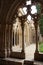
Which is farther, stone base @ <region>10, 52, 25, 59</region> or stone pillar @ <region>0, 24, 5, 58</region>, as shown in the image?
stone pillar @ <region>0, 24, 5, 58</region>

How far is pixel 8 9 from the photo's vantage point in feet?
16.4

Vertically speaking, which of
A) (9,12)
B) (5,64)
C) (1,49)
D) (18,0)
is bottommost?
(5,64)

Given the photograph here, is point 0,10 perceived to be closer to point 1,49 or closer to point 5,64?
point 1,49

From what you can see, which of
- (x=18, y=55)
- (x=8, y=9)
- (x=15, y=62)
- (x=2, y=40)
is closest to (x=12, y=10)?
(x=8, y=9)

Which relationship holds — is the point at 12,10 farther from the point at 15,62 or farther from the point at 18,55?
the point at 15,62

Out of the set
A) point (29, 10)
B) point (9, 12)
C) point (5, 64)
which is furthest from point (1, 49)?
point (29, 10)

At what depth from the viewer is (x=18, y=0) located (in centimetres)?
484

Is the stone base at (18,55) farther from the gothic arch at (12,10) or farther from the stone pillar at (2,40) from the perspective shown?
the gothic arch at (12,10)

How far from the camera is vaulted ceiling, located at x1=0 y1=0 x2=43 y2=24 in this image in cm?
491

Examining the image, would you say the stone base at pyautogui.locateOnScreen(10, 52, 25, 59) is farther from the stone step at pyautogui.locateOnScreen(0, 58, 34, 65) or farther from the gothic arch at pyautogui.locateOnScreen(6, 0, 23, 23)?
the gothic arch at pyautogui.locateOnScreen(6, 0, 23, 23)

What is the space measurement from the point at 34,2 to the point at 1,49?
194cm

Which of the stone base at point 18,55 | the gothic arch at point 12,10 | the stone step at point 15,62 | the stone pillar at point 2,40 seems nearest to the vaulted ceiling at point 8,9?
the gothic arch at point 12,10

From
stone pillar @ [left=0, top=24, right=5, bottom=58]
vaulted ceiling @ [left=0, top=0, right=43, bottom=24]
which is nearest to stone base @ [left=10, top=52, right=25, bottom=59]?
stone pillar @ [left=0, top=24, right=5, bottom=58]

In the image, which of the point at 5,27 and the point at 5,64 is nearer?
the point at 5,64
